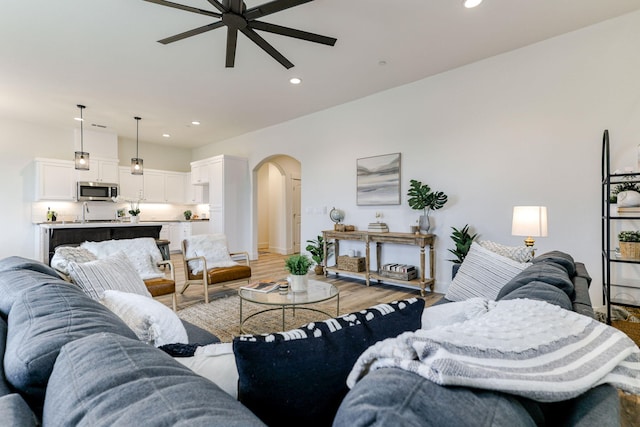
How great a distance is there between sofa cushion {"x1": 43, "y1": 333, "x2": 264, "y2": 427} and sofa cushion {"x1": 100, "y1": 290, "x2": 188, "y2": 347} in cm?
55

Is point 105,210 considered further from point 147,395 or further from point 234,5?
point 147,395

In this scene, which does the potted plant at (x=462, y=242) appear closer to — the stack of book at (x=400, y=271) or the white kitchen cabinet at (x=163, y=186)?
the stack of book at (x=400, y=271)

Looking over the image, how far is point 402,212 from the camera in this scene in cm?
456

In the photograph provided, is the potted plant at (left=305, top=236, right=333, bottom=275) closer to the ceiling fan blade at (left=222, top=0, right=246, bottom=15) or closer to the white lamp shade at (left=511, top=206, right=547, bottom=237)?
the white lamp shade at (left=511, top=206, right=547, bottom=237)

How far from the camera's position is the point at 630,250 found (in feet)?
8.20

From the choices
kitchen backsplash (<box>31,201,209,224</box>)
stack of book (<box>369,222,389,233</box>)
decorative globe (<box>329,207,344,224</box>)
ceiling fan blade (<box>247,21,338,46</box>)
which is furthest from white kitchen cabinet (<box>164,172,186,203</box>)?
ceiling fan blade (<box>247,21,338,46</box>)

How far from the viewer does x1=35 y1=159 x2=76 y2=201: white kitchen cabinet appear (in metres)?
6.18

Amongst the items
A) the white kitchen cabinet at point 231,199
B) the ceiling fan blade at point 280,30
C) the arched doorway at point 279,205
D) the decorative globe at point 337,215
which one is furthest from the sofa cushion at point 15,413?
the arched doorway at point 279,205

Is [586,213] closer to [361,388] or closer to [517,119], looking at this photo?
[517,119]

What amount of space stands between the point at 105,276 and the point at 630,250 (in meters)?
4.00

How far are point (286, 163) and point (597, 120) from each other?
6.36 meters

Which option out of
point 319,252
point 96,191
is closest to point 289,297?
point 319,252

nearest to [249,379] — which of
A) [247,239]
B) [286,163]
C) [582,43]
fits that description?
[582,43]

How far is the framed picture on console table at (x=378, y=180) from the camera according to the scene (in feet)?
15.1
